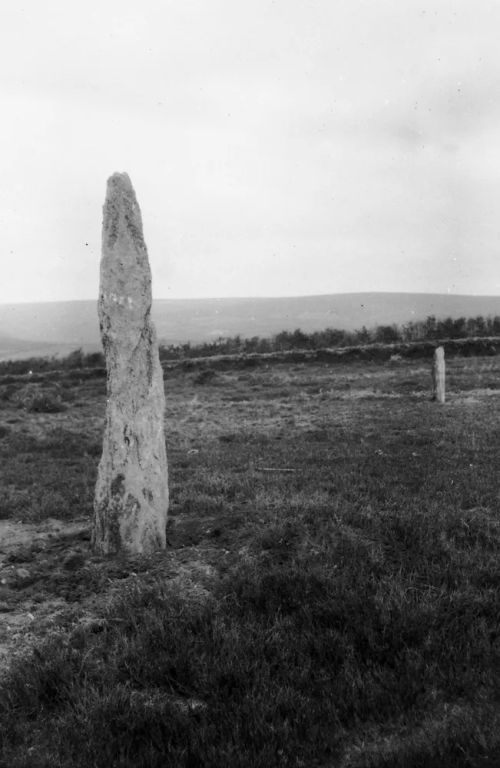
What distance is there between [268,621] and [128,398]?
3.40 metres

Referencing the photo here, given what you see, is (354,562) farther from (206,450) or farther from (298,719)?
(206,450)

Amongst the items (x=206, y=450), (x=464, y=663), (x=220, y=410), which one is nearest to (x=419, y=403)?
(x=220, y=410)

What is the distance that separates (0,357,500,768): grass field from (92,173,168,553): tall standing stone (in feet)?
1.58

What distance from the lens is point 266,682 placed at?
424 centimetres

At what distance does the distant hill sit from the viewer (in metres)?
98.8

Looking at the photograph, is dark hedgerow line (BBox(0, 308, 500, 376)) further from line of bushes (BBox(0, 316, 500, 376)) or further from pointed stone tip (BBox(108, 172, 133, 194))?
pointed stone tip (BBox(108, 172, 133, 194))

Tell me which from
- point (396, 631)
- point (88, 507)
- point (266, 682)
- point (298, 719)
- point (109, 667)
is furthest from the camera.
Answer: point (88, 507)

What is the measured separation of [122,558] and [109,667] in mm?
2466

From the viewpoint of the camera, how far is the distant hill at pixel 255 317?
98.8 metres

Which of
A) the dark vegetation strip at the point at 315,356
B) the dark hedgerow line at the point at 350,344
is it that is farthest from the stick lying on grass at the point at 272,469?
the dark hedgerow line at the point at 350,344

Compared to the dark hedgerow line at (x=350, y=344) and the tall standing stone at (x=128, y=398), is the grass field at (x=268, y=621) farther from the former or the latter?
the dark hedgerow line at (x=350, y=344)

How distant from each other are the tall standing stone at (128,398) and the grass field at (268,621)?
1.58 ft

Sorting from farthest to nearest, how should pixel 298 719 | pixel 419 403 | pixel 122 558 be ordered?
pixel 419 403 < pixel 122 558 < pixel 298 719

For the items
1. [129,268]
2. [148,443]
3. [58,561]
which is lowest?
[58,561]
